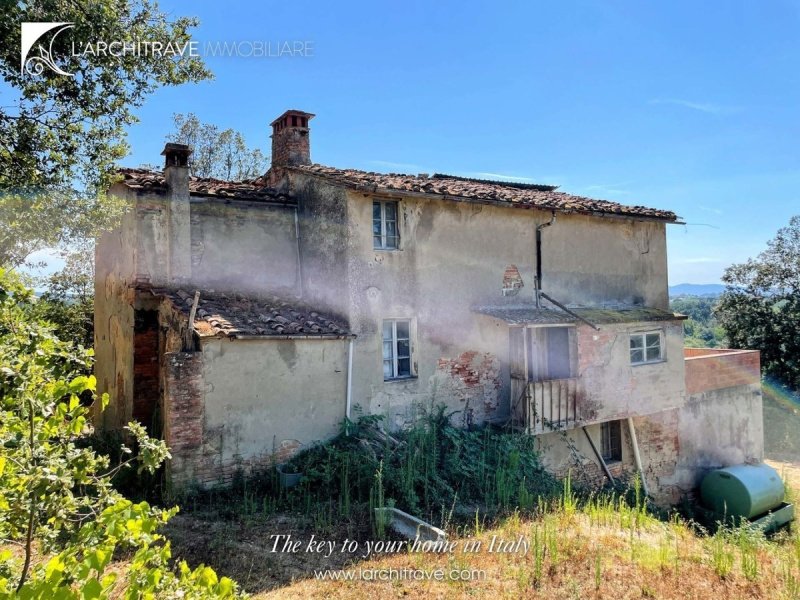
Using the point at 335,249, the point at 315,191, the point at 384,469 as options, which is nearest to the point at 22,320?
the point at 384,469

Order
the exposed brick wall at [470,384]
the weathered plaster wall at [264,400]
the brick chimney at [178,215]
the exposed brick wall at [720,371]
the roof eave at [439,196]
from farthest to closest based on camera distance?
the exposed brick wall at [720,371] < the exposed brick wall at [470,384] < the brick chimney at [178,215] < the roof eave at [439,196] < the weathered plaster wall at [264,400]

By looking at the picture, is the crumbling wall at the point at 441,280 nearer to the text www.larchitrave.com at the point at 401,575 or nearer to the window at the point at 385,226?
the window at the point at 385,226

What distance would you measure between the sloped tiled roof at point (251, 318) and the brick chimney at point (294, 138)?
12.5 ft

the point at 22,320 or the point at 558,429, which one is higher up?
the point at 22,320

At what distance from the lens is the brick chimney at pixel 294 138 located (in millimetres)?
Result: 13289

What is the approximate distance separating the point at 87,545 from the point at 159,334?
9351mm

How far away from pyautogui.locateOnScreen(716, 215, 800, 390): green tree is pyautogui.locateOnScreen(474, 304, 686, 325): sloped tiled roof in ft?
54.5

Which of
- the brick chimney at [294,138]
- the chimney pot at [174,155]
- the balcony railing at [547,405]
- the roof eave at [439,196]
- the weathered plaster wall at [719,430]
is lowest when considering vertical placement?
the weathered plaster wall at [719,430]

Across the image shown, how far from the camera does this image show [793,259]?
27109 mm

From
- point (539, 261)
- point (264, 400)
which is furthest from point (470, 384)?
point (264, 400)

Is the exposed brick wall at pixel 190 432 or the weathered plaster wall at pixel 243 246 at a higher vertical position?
the weathered plaster wall at pixel 243 246

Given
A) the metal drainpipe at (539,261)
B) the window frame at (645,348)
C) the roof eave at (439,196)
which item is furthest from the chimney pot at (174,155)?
the window frame at (645,348)

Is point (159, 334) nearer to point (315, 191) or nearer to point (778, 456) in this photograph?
point (315, 191)

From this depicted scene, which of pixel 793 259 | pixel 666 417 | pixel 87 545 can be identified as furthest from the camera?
pixel 793 259
